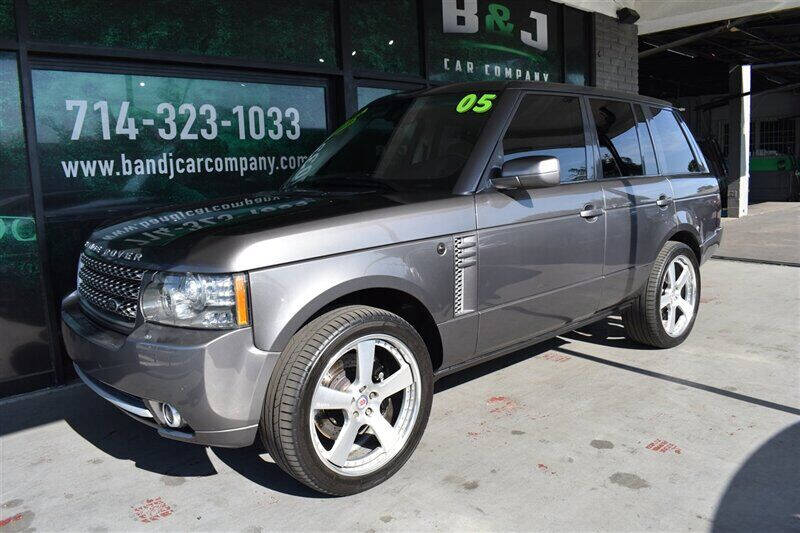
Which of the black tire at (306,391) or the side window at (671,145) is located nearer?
the black tire at (306,391)

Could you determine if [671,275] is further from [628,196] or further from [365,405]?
[365,405]

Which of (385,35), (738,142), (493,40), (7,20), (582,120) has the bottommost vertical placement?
(582,120)

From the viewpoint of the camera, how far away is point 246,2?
591 cm

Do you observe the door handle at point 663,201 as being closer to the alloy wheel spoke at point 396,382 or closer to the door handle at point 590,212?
the door handle at point 590,212

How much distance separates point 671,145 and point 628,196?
3.34 feet

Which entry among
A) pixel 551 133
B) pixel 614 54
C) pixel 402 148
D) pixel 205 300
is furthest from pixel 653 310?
pixel 614 54

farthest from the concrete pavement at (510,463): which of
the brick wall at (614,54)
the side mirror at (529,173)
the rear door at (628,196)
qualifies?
the brick wall at (614,54)

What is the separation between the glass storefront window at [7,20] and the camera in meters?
4.52

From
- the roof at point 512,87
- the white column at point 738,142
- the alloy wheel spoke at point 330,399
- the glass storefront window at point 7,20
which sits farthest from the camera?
the white column at point 738,142

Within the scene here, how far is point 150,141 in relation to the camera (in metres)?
5.38

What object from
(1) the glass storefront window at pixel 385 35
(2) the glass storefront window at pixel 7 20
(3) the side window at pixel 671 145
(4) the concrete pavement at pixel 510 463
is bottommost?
(4) the concrete pavement at pixel 510 463

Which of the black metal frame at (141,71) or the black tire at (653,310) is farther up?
the black metal frame at (141,71)

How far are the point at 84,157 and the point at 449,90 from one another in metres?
2.82

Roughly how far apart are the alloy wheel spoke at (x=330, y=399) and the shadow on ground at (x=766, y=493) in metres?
1.60
